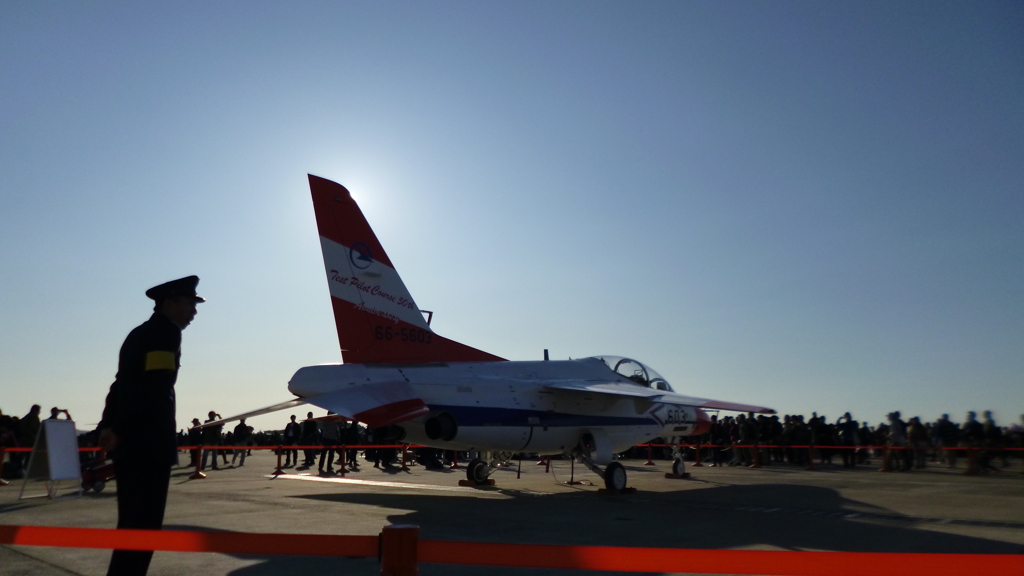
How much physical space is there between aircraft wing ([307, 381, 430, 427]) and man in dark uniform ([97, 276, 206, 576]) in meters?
6.10

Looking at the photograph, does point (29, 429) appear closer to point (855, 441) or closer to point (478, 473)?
point (478, 473)

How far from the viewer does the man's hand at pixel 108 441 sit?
3638mm

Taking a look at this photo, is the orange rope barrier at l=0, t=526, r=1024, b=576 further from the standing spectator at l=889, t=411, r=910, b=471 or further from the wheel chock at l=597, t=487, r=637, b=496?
the standing spectator at l=889, t=411, r=910, b=471

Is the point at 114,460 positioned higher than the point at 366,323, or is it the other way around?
the point at 366,323

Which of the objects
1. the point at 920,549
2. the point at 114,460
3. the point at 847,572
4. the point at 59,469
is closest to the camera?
the point at 847,572

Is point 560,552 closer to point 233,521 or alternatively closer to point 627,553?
point 627,553

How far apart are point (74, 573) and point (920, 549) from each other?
25.0 feet

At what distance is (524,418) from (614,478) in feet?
6.99

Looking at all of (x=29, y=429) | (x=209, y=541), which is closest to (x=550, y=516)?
(x=209, y=541)

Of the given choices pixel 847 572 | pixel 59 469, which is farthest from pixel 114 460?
pixel 59 469

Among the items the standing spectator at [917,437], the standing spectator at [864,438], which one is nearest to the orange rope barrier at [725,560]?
the standing spectator at [917,437]

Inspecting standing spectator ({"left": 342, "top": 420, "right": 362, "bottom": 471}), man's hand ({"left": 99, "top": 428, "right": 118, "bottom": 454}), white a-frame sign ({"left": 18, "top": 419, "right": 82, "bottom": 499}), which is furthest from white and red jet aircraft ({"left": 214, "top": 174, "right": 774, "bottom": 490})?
standing spectator ({"left": 342, "top": 420, "right": 362, "bottom": 471})

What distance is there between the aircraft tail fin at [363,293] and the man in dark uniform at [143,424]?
7.55m

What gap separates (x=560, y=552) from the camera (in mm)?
2648
